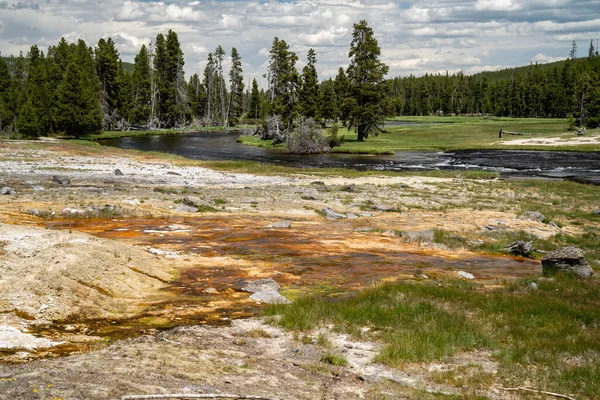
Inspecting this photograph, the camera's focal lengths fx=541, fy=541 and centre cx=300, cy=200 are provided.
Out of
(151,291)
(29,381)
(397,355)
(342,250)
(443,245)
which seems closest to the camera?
(29,381)

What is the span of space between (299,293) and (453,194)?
916 inches

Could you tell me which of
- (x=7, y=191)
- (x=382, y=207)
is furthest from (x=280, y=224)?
(x=7, y=191)

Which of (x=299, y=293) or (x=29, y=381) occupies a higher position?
(x=29, y=381)

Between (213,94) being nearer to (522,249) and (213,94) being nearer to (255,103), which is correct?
(255,103)

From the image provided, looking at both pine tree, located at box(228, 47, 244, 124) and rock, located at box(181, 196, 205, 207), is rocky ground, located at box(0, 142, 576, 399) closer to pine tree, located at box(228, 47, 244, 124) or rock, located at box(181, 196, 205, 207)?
rock, located at box(181, 196, 205, 207)

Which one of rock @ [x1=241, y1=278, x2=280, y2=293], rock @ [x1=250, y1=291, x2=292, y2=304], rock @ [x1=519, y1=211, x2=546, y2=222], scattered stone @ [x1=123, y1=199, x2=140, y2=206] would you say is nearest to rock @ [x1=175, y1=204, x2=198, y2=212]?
scattered stone @ [x1=123, y1=199, x2=140, y2=206]

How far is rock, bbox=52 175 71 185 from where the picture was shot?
28891mm

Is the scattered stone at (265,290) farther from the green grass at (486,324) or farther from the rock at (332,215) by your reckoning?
the rock at (332,215)

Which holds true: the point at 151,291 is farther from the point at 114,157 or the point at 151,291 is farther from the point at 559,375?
the point at 114,157

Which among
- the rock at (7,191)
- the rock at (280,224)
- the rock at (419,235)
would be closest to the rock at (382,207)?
the rock at (419,235)

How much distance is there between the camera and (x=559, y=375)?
25.9 feet

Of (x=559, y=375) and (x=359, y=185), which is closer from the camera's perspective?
(x=559, y=375)

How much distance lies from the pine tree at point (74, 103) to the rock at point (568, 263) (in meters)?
76.3

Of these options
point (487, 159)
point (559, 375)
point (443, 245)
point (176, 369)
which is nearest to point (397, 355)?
point (559, 375)
